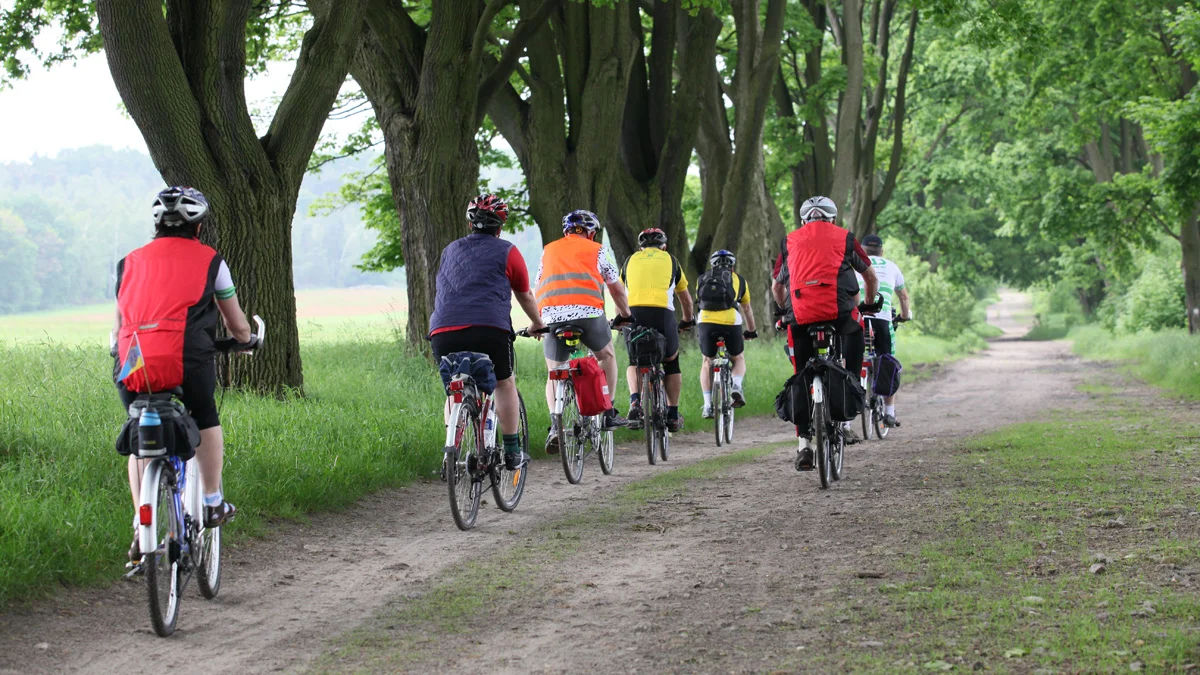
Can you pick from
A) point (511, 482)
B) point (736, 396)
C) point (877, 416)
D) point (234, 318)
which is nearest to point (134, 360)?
point (234, 318)

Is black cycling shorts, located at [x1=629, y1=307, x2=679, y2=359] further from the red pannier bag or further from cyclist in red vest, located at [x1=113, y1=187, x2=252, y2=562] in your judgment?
cyclist in red vest, located at [x1=113, y1=187, x2=252, y2=562]

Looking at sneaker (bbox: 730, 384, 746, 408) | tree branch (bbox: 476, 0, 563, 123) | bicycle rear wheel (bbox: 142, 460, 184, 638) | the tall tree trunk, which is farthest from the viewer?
tree branch (bbox: 476, 0, 563, 123)

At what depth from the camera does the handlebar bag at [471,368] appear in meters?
7.84

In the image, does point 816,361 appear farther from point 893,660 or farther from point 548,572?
point 893,660

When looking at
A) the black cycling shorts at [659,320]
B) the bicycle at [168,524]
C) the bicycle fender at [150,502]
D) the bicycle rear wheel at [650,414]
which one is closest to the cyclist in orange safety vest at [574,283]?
the bicycle rear wheel at [650,414]

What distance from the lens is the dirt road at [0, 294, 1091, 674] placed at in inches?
195

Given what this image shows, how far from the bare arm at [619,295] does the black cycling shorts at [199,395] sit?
4919 millimetres

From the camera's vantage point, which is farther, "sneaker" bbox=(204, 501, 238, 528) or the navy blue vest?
the navy blue vest

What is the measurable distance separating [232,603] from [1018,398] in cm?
1641

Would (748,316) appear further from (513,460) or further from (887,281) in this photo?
(513,460)

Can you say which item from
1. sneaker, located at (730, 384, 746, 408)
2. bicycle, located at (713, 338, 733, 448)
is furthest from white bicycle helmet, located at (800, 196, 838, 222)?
sneaker, located at (730, 384, 746, 408)

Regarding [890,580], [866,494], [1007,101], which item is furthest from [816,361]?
[1007,101]

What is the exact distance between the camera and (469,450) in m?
7.91

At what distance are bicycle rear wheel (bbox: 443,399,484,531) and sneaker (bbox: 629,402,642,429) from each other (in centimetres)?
358
